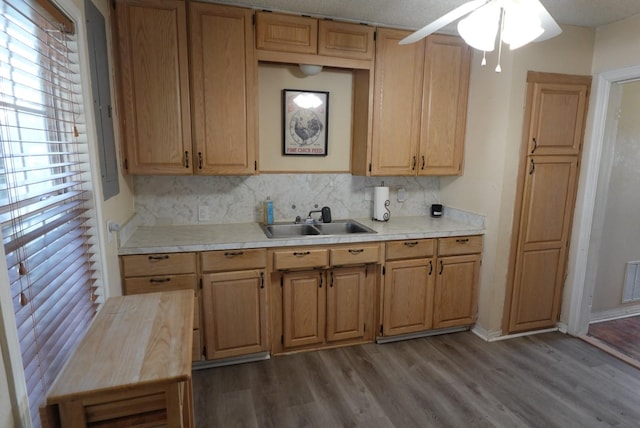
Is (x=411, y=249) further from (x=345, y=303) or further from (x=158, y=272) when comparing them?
(x=158, y=272)

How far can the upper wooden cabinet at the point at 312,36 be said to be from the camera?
256 centimetres

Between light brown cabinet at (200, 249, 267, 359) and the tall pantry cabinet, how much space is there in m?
2.04

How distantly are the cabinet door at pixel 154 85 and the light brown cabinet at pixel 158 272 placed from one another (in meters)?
0.62

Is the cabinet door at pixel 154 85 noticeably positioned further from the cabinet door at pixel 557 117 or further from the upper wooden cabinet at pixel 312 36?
the cabinet door at pixel 557 117

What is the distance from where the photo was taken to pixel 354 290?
9.13ft

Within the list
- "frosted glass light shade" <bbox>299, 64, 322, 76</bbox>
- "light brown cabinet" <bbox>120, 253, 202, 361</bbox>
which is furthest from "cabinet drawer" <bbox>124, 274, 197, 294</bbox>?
"frosted glass light shade" <bbox>299, 64, 322, 76</bbox>

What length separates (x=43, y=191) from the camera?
1276 mm

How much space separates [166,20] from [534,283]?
345cm

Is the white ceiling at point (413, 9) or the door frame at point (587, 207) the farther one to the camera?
the door frame at point (587, 207)

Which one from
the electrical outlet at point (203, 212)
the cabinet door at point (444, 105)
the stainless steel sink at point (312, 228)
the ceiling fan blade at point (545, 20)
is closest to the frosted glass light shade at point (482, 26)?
the ceiling fan blade at point (545, 20)

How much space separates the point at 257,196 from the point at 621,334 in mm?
3404

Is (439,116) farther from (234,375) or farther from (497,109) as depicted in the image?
(234,375)

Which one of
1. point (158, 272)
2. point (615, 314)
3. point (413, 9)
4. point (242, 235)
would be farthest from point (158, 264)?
point (615, 314)

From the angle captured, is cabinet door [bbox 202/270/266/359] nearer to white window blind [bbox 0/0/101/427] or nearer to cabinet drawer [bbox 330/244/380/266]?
cabinet drawer [bbox 330/244/380/266]
